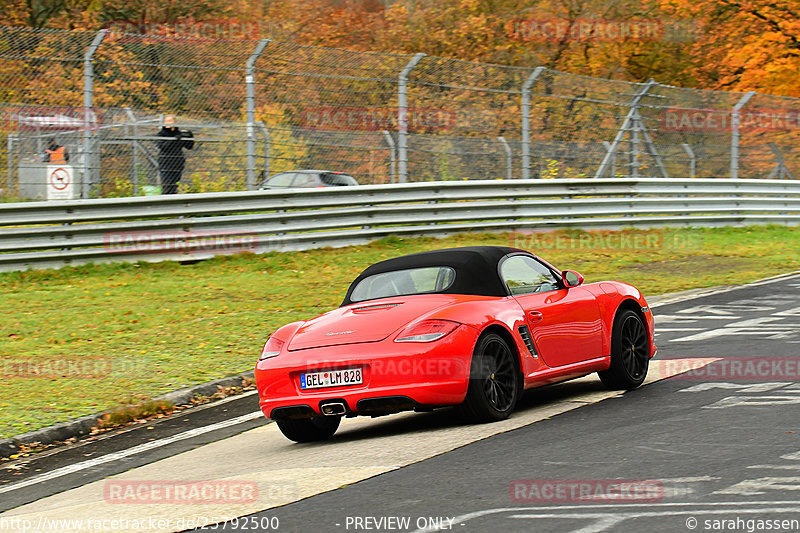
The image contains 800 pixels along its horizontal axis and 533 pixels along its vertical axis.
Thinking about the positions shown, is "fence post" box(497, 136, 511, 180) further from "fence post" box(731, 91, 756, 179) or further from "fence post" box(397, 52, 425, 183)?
"fence post" box(731, 91, 756, 179)

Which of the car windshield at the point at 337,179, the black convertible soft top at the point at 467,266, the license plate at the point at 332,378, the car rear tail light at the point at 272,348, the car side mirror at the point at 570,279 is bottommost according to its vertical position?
the license plate at the point at 332,378

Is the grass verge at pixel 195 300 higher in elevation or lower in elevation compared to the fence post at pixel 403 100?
lower

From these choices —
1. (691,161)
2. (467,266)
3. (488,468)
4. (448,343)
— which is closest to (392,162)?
(691,161)

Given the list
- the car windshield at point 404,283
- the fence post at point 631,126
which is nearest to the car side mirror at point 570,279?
the car windshield at point 404,283

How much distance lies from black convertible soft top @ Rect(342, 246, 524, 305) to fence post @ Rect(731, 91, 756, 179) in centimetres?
Answer: 1833

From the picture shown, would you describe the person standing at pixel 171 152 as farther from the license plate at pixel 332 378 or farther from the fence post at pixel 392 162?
the license plate at pixel 332 378

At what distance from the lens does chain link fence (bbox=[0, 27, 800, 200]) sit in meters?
17.0

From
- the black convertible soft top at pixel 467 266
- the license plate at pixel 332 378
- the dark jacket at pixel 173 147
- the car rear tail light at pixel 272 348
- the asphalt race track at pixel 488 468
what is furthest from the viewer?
the dark jacket at pixel 173 147

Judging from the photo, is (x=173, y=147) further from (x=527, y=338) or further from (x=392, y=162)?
(x=527, y=338)

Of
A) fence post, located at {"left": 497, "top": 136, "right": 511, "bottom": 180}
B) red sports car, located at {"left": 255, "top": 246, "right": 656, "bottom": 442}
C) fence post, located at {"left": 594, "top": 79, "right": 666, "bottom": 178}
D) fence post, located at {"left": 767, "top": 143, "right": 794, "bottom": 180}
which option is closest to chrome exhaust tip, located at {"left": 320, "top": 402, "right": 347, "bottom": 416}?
red sports car, located at {"left": 255, "top": 246, "right": 656, "bottom": 442}

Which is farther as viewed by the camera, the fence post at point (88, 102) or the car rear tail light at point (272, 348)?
the fence post at point (88, 102)

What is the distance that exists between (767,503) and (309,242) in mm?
14429

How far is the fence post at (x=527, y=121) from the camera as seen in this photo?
21.8 metres

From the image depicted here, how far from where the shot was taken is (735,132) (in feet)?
85.2
